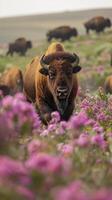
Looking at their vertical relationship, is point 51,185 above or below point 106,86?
below

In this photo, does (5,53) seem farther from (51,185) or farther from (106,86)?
(51,185)

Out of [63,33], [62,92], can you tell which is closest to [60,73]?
[62,92]

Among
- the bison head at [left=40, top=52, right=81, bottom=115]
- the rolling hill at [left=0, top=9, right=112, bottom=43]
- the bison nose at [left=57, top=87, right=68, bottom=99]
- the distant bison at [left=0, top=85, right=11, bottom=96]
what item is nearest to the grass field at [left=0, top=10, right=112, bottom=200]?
the bison nose at [left=57, top=87, right=68, bottom=99]

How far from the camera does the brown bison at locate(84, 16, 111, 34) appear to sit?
53.4m

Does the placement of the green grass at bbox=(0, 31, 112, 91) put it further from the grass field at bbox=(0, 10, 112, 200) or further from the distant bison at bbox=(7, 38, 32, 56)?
the grass field at bbox=(0, 10, 112, 200)

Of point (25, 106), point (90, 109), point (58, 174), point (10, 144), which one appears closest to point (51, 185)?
point (58, 174)

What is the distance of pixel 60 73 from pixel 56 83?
315mm

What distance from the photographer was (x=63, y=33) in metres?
52.6

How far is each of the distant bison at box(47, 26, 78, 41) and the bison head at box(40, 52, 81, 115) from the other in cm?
4037

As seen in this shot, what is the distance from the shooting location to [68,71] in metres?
11.0

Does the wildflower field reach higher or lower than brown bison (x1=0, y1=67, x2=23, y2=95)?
lower

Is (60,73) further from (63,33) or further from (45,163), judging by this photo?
(63,33)

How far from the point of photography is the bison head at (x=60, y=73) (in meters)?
10.4

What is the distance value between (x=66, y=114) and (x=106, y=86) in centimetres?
1239
